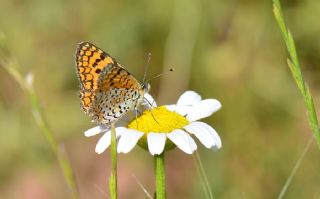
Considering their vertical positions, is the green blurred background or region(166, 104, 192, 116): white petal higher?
region(166, 104, 192, 116): white petal

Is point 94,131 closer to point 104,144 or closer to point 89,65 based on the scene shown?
point 104,144

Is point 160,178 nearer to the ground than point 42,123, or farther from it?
nearer to the ground

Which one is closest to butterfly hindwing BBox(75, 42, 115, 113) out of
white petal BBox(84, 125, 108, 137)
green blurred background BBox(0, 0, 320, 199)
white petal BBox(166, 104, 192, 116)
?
white petal BBox(84, 125, 108, 137)

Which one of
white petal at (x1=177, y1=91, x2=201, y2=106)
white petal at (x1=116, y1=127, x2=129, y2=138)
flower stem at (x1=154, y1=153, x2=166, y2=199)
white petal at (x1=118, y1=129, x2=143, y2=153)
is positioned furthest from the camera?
white petal at (x1=177, y1=91, x2=201, y2=106)

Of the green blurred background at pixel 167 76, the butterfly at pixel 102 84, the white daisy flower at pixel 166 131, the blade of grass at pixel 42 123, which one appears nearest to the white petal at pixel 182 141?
the white daisy flower at pixel 166 131

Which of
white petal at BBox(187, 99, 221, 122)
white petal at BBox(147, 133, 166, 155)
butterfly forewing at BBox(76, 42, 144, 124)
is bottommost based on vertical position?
white petal at BBox(187, 99, 221, 122)

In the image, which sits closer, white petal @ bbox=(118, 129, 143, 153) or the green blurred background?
white petal @ bbox=(118, 129, 143, 153)

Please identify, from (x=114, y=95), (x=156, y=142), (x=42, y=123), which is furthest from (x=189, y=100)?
(x=42, y=123)

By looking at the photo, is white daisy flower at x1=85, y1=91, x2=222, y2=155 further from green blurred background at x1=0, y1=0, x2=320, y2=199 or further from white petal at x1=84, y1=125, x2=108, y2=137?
green blurred background at x1=0, y1=0, x2=320, y2=199
